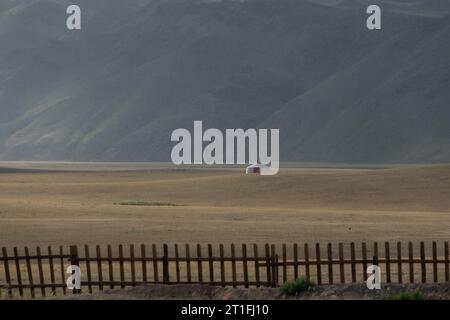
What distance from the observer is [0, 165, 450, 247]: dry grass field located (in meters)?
29.2

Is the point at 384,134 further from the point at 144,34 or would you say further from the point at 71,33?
the point at 71,33

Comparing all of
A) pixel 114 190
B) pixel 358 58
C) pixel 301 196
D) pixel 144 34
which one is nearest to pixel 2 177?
pixel 114 190

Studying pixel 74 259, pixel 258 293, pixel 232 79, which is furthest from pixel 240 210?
pixel 232 79

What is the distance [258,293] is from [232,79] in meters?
143

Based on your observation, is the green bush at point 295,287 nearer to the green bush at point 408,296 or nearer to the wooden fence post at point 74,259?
the green bush at point 408,296

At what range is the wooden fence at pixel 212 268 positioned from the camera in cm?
1662

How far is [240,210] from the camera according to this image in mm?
40781

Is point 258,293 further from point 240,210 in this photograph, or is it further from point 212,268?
point 240,210

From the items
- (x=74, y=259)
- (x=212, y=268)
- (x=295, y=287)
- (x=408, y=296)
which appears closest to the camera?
(x=408, y=296)

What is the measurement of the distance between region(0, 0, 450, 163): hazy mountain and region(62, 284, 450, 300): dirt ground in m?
99.9

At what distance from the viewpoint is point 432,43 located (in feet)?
466

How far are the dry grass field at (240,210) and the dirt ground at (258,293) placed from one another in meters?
11.7

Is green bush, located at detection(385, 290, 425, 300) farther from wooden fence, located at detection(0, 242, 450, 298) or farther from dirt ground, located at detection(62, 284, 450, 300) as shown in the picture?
wooden fence, located at detection(0, 242, 450, 298)

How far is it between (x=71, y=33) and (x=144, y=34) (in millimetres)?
17769
